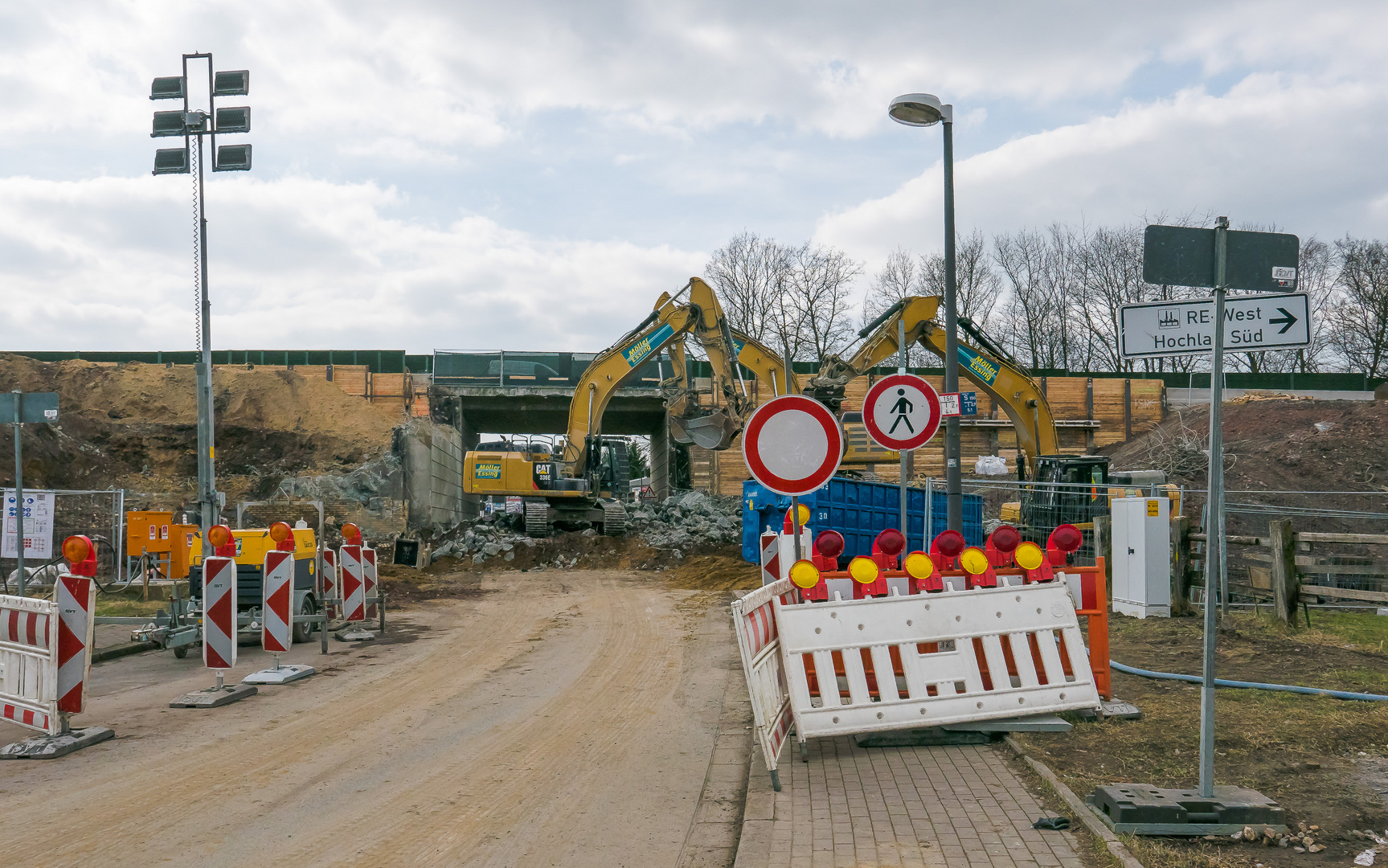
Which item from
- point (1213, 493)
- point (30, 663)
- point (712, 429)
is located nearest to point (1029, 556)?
point (1213, 493)

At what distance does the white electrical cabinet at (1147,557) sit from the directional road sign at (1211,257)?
8.11 meters

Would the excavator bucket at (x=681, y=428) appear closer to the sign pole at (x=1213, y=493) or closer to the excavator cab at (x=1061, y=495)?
the excavator cab at (x=1061, y=495)

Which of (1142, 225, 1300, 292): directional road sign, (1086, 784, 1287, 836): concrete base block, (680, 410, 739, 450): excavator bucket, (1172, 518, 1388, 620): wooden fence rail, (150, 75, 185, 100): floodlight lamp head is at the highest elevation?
(150, 75, 185, 100): floodlight lamp head

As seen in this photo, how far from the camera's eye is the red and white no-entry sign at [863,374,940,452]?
9.68 meters

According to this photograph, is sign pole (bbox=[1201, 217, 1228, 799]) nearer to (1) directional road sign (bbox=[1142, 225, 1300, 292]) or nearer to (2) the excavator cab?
(1) directional road sign (bbox=[1142, 225, 1300, 292])

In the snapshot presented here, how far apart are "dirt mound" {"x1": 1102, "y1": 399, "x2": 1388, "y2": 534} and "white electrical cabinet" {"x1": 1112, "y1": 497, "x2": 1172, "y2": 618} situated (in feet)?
55.0

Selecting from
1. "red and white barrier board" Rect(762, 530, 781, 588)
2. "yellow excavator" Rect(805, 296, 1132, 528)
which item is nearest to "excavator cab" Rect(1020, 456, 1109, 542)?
"yellow excavator" Rect(805, 296, 1132, 528)

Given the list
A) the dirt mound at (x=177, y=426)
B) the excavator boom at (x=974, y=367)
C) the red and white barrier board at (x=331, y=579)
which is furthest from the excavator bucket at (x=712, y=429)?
the dirt mound at (x=177, y=426)

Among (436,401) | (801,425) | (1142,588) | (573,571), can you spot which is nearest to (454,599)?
(573,571)

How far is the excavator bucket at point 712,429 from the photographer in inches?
829

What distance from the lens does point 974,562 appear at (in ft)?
21.5

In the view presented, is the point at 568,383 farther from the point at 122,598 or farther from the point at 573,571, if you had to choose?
the point at 122,598

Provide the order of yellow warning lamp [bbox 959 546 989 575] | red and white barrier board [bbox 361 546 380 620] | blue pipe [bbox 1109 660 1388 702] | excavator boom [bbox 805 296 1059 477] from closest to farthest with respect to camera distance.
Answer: yellow warning lamp [bbox 959 546 989 575] < blue pipe [bbox 1109 660 1388 702] < red and white barrier board [bbox 361 546 380 620] < excavator boom [bbox 805 296 1059 477]

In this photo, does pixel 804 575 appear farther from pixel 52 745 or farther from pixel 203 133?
pixel 203 133
